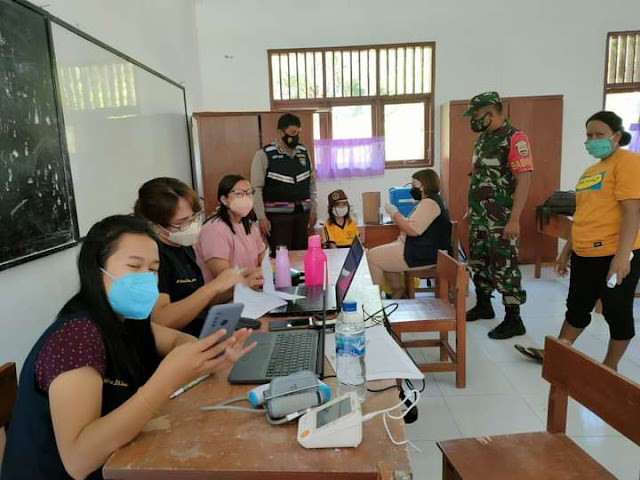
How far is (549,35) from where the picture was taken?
4.62 metres

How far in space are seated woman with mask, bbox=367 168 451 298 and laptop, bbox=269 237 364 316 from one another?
1398 mm

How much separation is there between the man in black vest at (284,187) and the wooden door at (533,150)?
178 centimetres

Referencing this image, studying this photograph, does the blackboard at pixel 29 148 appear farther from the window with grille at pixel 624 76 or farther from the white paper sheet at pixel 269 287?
the window with grille at pixel 624 76

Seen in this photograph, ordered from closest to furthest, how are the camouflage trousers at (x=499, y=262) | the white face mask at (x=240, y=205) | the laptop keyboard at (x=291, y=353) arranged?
1. the laptop keyboard at (x=291, y=353)
2. the white face mask at (x=240, y=205)
3. the camouflage trousers at (x=499, y=262)

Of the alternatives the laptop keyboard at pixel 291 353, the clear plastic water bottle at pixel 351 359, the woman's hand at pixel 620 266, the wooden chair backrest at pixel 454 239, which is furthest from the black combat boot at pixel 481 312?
the clear plastic water bottle at pixel 351 359

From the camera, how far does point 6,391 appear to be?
40.9 inches

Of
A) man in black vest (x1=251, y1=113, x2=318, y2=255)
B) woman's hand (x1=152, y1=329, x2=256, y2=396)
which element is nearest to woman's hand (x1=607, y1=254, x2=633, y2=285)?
woman's hand (x1=152, y1=329, x2=256, y2=396)

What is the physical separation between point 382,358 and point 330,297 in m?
0.51

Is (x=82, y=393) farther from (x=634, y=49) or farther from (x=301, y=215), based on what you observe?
(x=634, y=49)

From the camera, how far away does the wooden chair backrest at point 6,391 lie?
103cm

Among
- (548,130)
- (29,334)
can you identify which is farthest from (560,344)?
(548,130)

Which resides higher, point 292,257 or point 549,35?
point 549,35

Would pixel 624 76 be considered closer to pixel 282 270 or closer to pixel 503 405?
pixel 503 405

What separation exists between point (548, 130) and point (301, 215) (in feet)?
9.25
